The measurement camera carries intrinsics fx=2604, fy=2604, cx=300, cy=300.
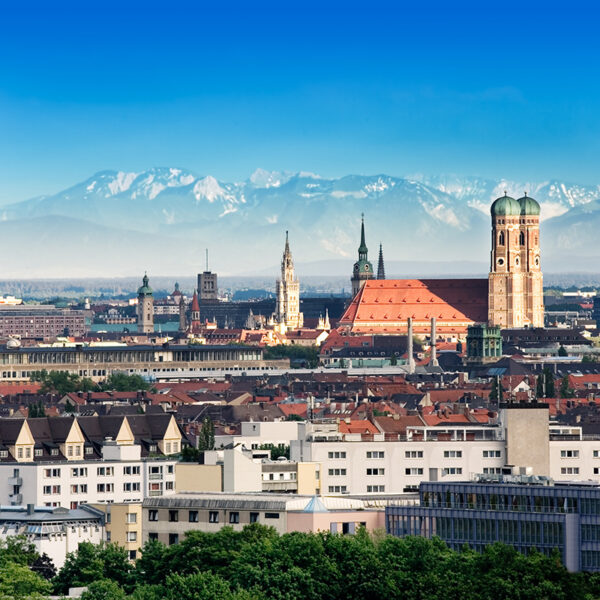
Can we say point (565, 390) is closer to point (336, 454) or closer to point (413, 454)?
point (413, 454)

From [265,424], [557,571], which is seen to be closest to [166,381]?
[265,424]

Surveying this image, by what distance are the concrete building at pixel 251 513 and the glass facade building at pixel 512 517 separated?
4.84 ft

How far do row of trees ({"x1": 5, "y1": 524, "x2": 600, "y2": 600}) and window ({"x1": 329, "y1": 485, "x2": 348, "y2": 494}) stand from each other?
20.1 m

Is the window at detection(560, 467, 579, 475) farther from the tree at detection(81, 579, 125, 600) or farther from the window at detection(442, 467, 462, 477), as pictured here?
the tree at detection(81, 579, 125, 600)

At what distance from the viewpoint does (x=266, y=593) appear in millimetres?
54781

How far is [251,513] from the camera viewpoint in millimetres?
64062

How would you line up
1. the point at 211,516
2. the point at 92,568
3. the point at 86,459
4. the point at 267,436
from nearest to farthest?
the point at 92,568
the point at 211,516
the point at 86,459
the point at 267,436

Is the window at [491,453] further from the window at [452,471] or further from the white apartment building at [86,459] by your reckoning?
the white apartment building at [86,459]

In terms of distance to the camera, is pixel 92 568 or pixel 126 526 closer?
pixel 92 568

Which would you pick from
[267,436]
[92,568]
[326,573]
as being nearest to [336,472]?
[267,436]

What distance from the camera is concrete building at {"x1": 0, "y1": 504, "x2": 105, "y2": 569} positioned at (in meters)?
67.3

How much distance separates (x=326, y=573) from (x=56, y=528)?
48.1 feet

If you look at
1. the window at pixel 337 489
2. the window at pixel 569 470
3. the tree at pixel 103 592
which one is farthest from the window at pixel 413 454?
the tree at pixel 103 592

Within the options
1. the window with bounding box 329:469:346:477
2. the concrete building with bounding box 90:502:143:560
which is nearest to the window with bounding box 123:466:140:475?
the window with bounding box 329:469:346:477
